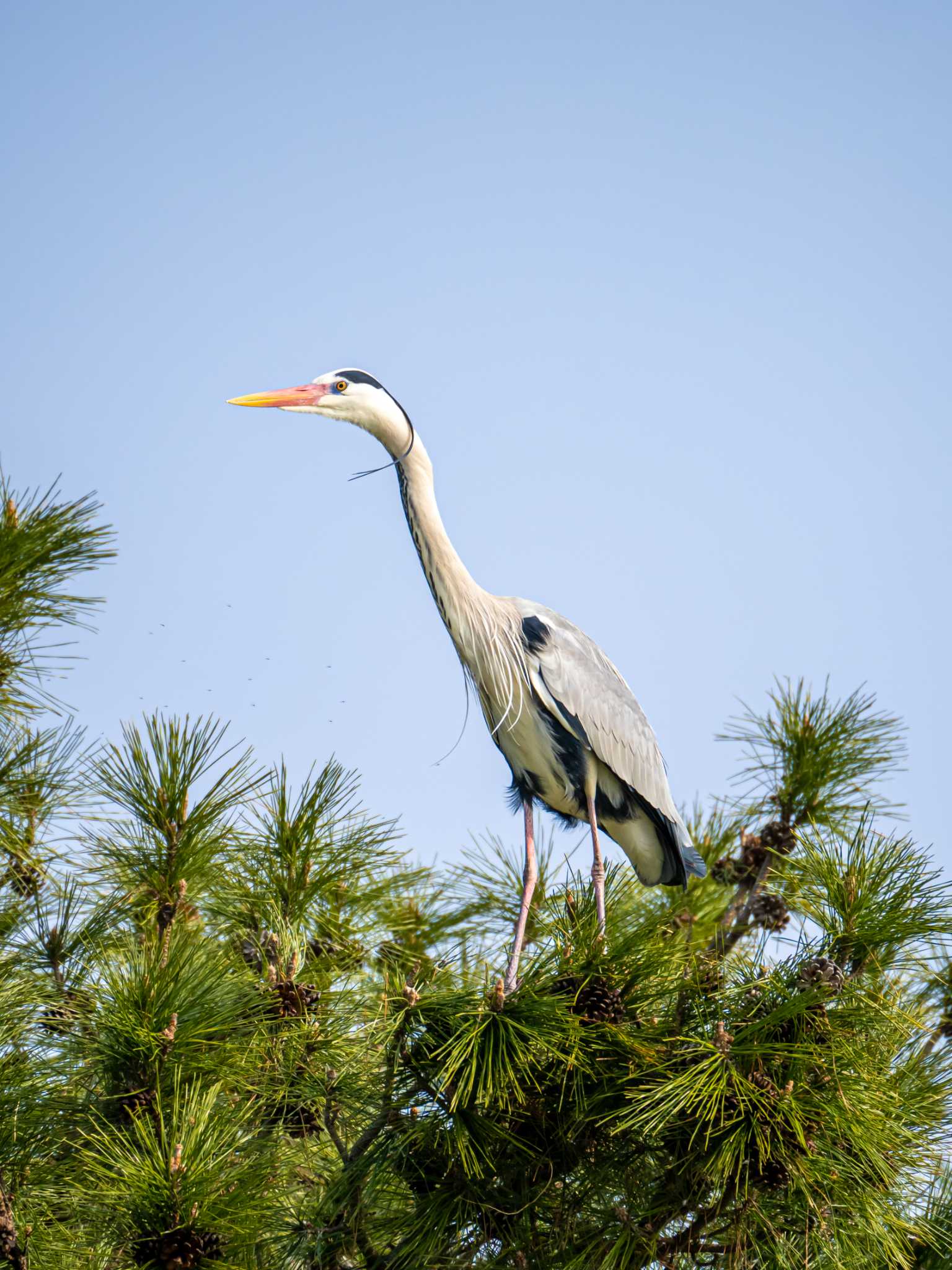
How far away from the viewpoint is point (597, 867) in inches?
123

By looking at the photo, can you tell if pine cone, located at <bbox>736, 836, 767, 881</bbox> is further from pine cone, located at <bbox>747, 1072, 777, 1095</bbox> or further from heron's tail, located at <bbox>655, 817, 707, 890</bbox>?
pine cone, located at <bbox>747, 1072, 777, 1095</bbox>

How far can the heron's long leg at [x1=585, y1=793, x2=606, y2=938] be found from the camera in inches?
116

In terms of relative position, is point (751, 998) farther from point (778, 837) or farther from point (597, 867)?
point (778, 837)

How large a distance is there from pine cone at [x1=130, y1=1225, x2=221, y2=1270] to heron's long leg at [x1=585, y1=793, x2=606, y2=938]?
1.05 m

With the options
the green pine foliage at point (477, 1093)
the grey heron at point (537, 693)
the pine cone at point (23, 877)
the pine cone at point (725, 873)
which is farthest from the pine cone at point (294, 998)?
the pine cone at point (725, 873)

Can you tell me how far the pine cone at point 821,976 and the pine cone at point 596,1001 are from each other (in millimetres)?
332

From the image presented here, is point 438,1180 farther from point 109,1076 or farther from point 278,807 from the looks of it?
point 278,807

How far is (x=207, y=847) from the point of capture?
2713mm

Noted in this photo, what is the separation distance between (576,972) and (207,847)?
2.78ft

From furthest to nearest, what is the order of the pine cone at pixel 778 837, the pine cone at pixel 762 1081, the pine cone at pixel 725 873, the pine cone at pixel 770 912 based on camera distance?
the pine cone at pixel 725 873
the pine cone at pixel 778 837
the pine cone at pixel 770 912
the pine cone at pixel 762 1081

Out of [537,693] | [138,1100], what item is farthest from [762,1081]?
[537,693]

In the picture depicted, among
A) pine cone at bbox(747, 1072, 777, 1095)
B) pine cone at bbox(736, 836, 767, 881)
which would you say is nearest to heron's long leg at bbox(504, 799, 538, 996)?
pine cone at bbox(736, 836, 767, 881)

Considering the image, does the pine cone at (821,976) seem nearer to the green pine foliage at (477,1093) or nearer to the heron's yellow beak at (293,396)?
the green pine foliage at (477,1093)

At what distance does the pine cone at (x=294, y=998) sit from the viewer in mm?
2566
